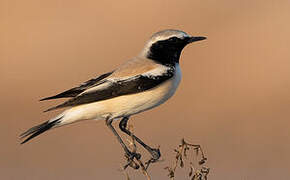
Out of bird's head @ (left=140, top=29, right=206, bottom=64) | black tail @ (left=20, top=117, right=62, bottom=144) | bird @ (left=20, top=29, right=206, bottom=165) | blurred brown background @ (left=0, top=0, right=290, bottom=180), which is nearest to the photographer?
black tail @ (left=20, top=117, right=62, bottom=144)

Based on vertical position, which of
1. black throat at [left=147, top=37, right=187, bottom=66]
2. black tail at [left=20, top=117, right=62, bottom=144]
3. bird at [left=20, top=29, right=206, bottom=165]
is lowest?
black tail at [left=20, top=117, right=62, bottom=144]

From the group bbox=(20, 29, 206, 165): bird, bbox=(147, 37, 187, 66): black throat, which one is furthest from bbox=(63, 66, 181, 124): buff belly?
bbox=(147, 37, 187, 66): black throat

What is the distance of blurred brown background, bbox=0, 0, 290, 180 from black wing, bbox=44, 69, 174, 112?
3.33 m

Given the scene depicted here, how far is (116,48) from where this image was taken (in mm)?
15648

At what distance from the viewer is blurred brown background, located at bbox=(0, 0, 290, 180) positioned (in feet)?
36.1

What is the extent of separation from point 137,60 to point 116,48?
9.17m

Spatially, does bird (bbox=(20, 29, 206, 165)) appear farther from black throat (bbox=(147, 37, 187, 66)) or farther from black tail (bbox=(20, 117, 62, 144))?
black throat (bbox=(147, 37, 187, 66))

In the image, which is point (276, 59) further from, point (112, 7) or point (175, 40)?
point (175, 40)

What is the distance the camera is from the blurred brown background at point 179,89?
11.0 metres

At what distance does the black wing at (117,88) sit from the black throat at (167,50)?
1.28 feet

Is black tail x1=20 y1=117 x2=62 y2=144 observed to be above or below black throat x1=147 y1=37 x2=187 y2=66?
below

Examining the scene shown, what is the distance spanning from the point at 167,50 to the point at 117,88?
68cm

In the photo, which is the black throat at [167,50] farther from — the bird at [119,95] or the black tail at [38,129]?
the black tail at [38,129]

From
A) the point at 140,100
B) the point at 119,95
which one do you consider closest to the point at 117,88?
the point at 119,95
